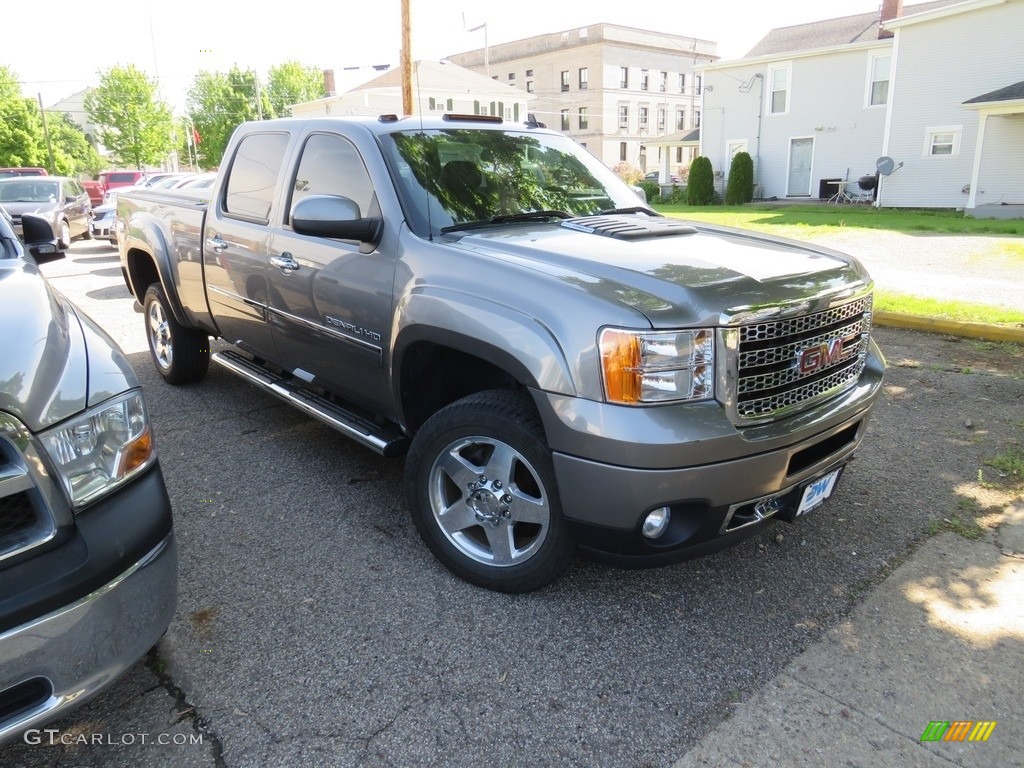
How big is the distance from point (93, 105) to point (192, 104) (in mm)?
17355

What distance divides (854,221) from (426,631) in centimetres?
1963

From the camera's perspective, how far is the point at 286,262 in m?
4.08

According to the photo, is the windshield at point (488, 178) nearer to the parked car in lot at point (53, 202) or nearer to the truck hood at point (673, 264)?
the truck hood at point (673, 264)

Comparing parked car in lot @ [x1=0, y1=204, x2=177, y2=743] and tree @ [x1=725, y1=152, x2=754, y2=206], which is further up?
tree @ [x1=725, y1=152, x2=754, y2=206]

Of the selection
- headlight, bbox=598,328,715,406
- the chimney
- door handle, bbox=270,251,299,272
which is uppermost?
the chimney

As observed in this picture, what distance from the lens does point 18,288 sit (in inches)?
111

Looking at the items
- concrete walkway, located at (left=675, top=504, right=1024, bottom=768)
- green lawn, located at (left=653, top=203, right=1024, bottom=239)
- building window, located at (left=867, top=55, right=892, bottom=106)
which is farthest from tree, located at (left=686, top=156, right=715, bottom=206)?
concrete walkway, located at (left=675, top=504, right=1024, bottom=768)

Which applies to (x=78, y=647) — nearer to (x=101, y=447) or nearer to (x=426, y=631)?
(x=101, y=447)

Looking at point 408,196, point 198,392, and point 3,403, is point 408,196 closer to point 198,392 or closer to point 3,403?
point 3,403

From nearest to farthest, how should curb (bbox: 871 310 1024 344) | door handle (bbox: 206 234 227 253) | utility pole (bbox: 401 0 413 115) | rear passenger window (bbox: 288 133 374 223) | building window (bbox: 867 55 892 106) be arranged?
rear passenger window (bbox: 288 133 374 223) → door handle (bbox: 206 234 227 253) → curb (bbox: 871 310 1024 344) → utility pole (bbox: 401 0 413 115) → building window (bbox: 867 55 892 106)

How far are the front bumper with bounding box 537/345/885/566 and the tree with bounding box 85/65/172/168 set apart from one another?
5566 cm

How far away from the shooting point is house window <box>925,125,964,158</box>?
23750 mm

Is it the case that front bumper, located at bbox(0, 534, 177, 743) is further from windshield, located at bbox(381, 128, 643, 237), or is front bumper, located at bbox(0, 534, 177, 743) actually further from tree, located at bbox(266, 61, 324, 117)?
tree, located at bbox(266, 61, 324, 117)

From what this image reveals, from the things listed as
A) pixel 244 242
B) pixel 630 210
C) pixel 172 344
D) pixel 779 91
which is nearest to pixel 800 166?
pixel 779 91
